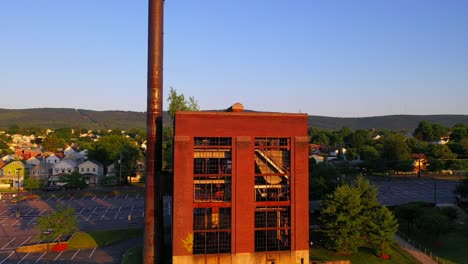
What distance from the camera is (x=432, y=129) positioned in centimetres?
19950

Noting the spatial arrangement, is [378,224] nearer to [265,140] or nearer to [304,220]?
[304,220]

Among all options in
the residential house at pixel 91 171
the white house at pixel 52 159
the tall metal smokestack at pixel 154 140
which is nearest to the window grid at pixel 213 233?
the tall metal smokestack at pixel 154 140

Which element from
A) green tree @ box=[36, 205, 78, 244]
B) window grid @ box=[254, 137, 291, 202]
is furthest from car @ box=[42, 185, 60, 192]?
window grid @ box=[254, 137, 291, 202]

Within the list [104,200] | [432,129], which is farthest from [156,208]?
[432,129]

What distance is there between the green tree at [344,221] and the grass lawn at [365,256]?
74cm

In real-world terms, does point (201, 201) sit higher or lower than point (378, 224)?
higher

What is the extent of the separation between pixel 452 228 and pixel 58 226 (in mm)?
42304

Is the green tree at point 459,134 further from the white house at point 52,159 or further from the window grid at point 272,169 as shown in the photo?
the window grid at point 272,169

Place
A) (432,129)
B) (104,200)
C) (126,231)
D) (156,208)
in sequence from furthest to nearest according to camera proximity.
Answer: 1. (432,129)
2. (104,200)
3. (126,231)
4. (156,208)

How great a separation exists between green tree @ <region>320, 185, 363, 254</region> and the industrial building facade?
4.64 m

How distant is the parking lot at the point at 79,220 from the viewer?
133 feet

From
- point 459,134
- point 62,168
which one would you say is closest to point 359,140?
point 459,134

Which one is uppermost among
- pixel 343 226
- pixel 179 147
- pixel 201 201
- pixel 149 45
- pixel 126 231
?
pixel 149 45

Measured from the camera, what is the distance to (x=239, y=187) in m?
34.1
